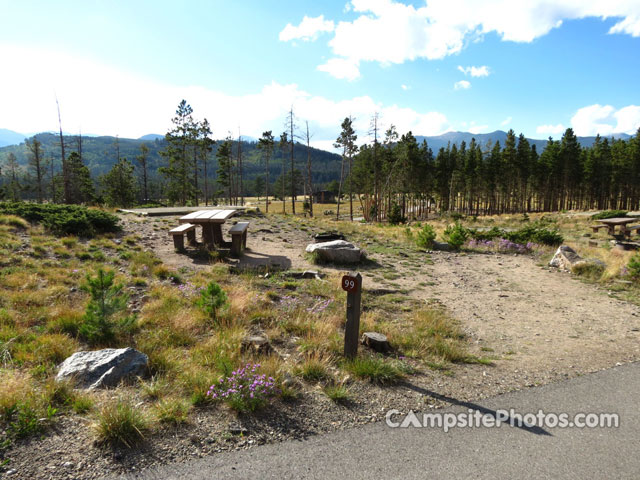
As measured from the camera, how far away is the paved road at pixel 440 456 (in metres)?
2.63

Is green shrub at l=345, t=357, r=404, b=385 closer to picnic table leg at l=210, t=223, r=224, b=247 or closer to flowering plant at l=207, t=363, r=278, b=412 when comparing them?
flowering plant at l=207, t=363, r=278, b=412

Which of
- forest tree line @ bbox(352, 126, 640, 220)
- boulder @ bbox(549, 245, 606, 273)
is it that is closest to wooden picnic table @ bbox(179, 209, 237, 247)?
boulder @ bbox(549, 245, 606, 273)

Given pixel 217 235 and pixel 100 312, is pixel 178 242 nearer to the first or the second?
pixel 217 235

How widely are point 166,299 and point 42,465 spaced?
372 centimetres

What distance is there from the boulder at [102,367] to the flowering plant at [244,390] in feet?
3.41

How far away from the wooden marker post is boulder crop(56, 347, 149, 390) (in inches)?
95.5

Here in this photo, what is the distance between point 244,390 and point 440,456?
74.8 inches

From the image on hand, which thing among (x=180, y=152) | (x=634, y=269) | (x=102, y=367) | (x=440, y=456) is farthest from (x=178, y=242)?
(x=180, y=152)

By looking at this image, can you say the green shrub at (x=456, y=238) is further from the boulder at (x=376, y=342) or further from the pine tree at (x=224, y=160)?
the pine tree at (x=224, y=160)

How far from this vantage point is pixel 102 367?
3.78m

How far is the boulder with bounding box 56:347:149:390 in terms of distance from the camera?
12.0 ft

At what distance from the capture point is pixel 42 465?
8.51 feet

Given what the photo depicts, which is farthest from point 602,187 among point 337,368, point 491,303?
point 337,368

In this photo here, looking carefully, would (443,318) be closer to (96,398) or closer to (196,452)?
(196,452)
